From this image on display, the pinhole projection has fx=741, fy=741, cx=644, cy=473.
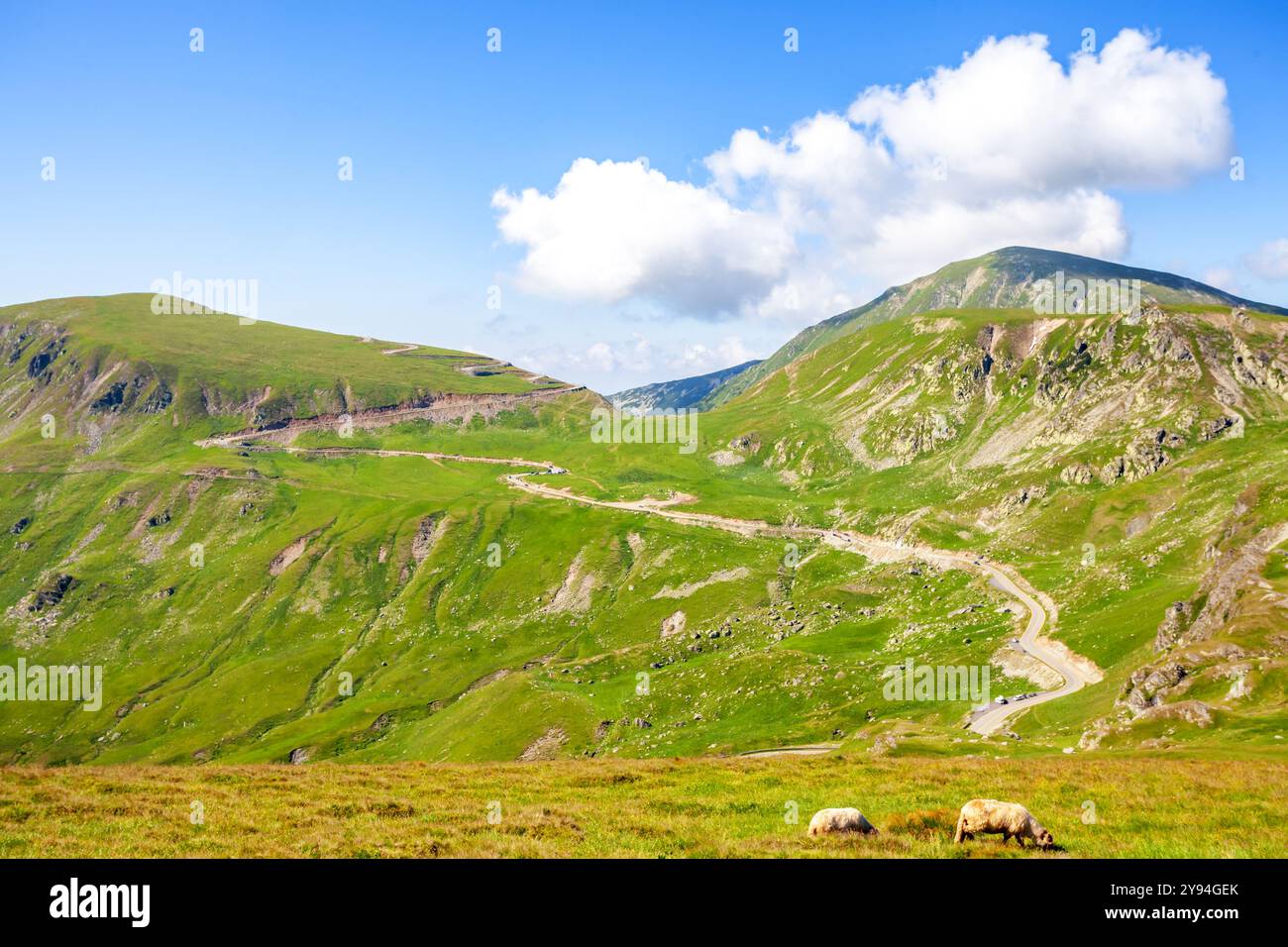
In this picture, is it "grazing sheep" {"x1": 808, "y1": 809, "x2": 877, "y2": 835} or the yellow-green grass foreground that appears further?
"grazing sheep" {"x1": 808, "y1": 809, "x2": 877, "y2": 835}

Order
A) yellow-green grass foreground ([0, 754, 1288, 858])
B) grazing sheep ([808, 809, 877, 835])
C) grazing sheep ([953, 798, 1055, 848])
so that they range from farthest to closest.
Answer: grazing sheep ([808, 809, 877, 835])
yellow-green grass foreground ([0, 754, 1288, 858])
grazing sheep ([953, 798, 1055, 848])

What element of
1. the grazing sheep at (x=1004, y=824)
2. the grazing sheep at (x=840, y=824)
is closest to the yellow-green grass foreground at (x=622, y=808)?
the grazing sheep at (x=1004, y=824)

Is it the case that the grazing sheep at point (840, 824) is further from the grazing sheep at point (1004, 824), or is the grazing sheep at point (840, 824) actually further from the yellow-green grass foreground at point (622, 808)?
the grazing sheep at point (1004, 824)

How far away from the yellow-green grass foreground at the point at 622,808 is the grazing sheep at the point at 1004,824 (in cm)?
56

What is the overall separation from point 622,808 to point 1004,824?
43.9 feet

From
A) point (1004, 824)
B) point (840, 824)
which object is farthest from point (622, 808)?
point (1004, 824)

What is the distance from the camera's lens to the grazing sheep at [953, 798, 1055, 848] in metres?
19.6

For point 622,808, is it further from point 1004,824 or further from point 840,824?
point 1004,824

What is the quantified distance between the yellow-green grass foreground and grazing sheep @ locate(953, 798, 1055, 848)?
0.56 m

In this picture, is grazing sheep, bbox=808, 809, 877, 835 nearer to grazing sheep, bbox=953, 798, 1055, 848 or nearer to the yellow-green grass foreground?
the yellow-green grass foreground

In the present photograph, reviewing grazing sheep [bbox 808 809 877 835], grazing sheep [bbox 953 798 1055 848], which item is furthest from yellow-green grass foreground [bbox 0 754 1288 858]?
grazing sheep [bbox 808 809 877 835]

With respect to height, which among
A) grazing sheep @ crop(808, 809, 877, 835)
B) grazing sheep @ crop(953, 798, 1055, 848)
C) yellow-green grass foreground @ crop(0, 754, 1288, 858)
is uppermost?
grazing sheep @ crop(953, 798, 1055, 848)

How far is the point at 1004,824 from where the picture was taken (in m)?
20.0
